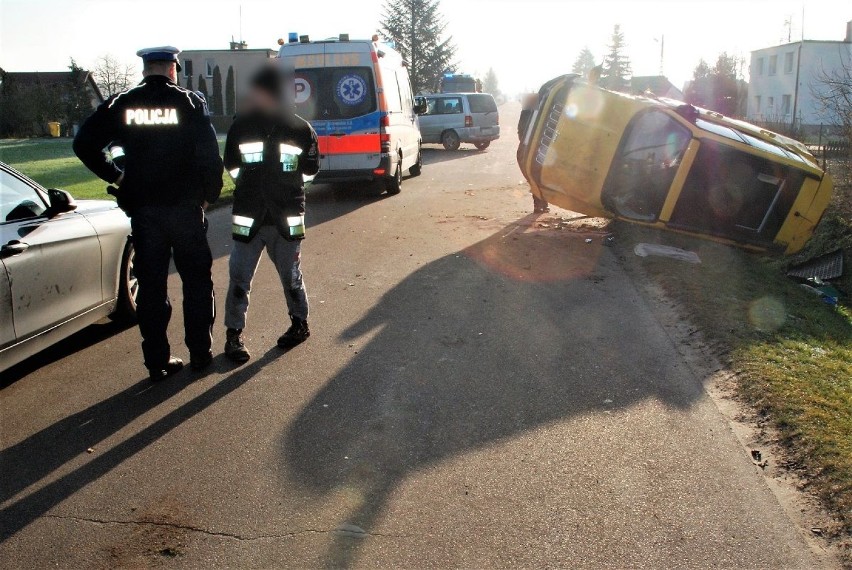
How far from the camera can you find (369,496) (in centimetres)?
364

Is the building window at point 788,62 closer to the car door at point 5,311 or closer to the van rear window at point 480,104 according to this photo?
the van rear window at point 480,104

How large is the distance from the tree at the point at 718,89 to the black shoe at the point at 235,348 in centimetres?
3606

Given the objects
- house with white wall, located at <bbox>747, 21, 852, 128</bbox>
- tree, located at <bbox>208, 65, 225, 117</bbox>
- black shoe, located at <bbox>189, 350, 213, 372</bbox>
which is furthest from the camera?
tree, located at <bbox>208, 65, 225, 117</bbox>

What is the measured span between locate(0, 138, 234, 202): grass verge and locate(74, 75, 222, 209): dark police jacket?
7641mm

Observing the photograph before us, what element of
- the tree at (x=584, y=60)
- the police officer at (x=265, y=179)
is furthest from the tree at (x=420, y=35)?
the tree at (x=584, y=60)

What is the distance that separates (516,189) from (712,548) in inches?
509

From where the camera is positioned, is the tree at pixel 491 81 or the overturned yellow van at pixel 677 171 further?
the tree at pixel 491 81

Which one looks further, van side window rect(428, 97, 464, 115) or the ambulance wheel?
van side window rect(428, 97, 464, 115)

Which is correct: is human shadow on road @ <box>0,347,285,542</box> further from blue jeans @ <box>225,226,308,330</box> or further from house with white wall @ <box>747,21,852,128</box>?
house with white wall @ <box>747,21,852,128</box>

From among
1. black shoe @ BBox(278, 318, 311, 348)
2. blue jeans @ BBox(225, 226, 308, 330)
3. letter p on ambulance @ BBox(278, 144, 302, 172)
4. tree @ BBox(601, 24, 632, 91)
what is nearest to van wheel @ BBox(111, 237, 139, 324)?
blue jeans @ BBox(225, 226, 308, 330)

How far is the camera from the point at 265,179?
5.38 meters

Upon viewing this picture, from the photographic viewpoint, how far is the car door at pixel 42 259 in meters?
4.79

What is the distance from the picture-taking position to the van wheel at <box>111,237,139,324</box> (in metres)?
6.13

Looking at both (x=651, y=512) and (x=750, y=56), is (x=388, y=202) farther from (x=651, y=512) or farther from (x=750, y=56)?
(x=750, y=56)
